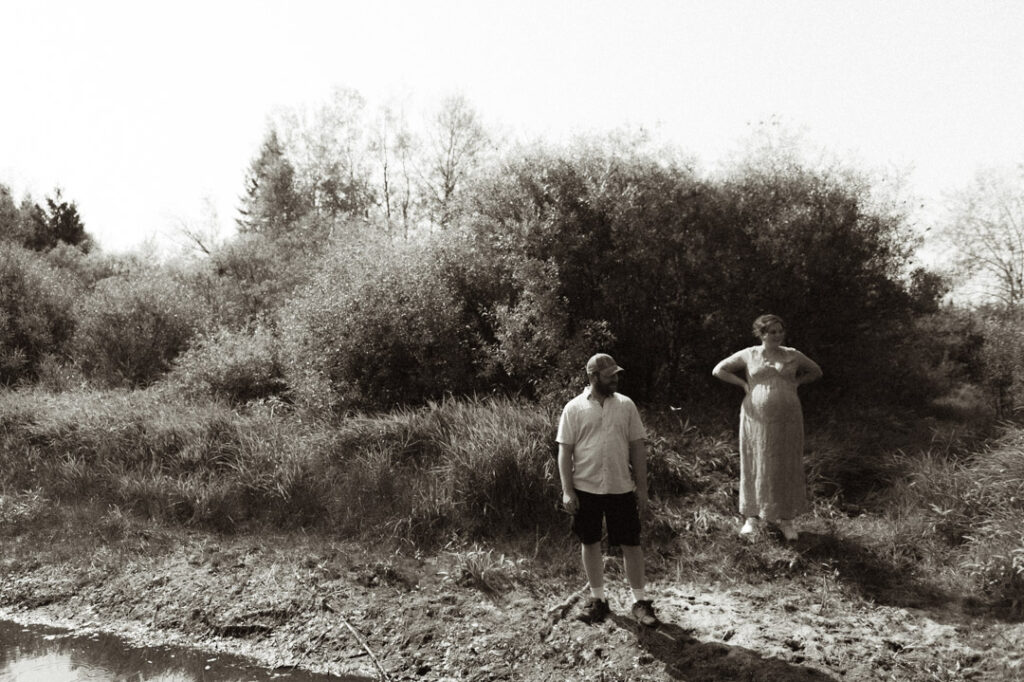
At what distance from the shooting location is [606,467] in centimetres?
520

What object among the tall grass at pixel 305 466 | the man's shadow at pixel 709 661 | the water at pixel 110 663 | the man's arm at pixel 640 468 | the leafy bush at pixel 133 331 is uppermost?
the leafy bush at pixel 133 331

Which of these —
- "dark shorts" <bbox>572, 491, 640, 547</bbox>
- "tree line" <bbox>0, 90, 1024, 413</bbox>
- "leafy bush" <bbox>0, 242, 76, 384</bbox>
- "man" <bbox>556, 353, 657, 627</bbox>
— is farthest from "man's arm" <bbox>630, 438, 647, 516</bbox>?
"leafy bush" <bbox>0, 242, 76, 384</bbox>

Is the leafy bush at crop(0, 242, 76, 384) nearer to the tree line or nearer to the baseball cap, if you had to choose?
the tree line

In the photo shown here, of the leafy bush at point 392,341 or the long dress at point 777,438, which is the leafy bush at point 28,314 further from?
the long dress at point 777,438

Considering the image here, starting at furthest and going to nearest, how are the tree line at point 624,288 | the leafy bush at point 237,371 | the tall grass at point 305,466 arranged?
the leafy bush at point 237,371 < the tree line at point 624,288 < the tall grass at point 305,466

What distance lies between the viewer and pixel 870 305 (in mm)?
10789

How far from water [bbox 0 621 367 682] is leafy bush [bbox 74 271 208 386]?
10.5m

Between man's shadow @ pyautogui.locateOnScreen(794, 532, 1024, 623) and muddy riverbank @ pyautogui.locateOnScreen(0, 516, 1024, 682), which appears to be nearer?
muddy riverbank @ pyautogui.locateOnScreen(0, 516, 1024, 682)

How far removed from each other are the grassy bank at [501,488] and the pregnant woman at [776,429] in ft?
1.28

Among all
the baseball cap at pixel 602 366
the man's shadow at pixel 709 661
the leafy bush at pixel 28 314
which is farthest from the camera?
the leafy bush at pixel 28 314

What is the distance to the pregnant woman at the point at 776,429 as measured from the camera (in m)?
6.32

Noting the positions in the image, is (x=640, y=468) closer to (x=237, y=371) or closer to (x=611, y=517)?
(x=611, y=517)

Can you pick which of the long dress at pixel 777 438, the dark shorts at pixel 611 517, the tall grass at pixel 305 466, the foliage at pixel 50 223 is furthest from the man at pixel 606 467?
the foliage at pixel 50 223

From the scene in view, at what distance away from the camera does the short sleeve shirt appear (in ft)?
17.1
